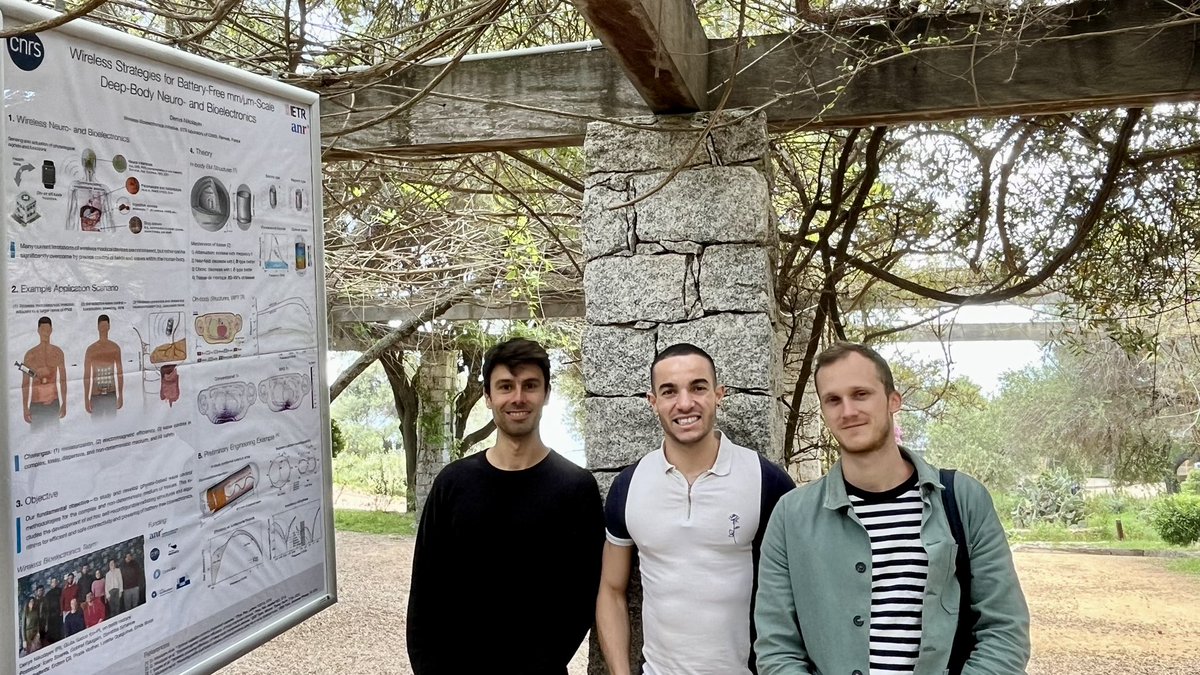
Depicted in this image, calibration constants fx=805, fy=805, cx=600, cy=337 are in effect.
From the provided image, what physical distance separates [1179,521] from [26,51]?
9.48 m

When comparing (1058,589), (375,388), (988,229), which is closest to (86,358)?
(988,229)

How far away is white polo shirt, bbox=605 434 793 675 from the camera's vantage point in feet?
5.98

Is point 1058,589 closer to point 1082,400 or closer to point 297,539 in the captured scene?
point 1082,400

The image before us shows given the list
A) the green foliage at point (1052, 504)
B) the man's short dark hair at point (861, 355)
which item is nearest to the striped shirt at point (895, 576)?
the man's short dark hair at point (861, 355)

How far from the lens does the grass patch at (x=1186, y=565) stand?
22.1ft

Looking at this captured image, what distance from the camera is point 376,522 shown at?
9.50 m

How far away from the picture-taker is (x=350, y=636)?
237 inches

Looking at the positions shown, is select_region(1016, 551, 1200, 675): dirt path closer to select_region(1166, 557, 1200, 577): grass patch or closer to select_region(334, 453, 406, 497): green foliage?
select_region(1166, 557, 1200, 577): grass patch

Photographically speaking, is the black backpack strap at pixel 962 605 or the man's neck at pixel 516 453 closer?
the black backpack strap at pixel 962 605

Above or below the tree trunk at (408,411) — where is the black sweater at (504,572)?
above

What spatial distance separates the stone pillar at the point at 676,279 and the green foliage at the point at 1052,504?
8.48 meters

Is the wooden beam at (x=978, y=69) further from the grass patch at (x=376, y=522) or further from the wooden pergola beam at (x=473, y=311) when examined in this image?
the grass patch at (x=376, y=522)

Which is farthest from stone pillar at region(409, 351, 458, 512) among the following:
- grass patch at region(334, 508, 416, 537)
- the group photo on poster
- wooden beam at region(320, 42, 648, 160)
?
the group photo on poster

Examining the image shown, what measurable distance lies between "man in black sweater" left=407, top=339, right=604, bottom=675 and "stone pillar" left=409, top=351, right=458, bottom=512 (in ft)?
21.3
